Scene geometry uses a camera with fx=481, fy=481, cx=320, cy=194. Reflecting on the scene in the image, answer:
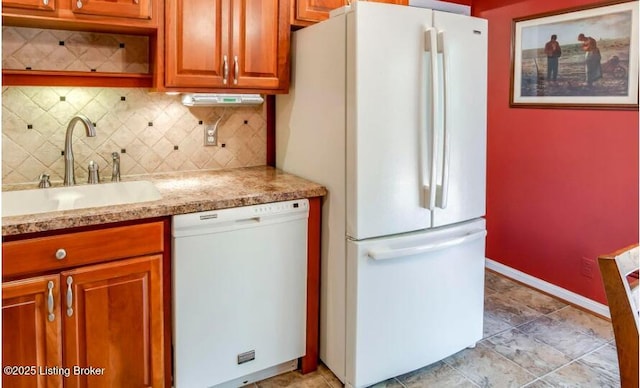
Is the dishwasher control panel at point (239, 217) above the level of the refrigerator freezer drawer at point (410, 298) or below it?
above

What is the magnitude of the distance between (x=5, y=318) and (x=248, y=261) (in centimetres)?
89

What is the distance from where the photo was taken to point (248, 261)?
207 centimetres

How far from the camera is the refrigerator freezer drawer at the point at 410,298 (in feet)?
6.89

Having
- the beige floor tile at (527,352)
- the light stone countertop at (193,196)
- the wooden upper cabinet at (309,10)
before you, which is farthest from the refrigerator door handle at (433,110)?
the beige floor tile at (527,352)

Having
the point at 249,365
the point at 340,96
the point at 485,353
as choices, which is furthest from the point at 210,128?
the point at 485,353

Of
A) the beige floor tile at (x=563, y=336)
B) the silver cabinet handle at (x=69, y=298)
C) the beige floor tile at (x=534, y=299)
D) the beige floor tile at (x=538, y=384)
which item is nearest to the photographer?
the silver cabinet handle at (x=69, y=298)

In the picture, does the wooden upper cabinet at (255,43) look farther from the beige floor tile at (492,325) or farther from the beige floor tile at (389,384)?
the beige floor tile at (492,325)

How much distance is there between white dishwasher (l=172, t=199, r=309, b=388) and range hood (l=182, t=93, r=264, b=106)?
601 millimetres

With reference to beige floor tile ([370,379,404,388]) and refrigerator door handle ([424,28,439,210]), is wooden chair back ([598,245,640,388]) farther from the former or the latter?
beige floor tile ([370,379,404,388])

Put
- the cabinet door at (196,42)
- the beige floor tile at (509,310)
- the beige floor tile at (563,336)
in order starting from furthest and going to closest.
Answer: the beige floor tile at (509,310) → the beige floor tile at (563,336) → the cabinet door at (196,42)

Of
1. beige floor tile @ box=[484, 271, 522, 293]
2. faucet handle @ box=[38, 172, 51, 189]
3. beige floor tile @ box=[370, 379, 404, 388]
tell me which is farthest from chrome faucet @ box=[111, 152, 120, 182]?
beige floor tile @ box=[484, 271, 522, 293]

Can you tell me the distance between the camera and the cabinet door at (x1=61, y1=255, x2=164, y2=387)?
1762 millimetres

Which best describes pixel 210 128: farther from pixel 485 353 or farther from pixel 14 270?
pixel 485 353

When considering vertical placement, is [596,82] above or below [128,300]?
above
